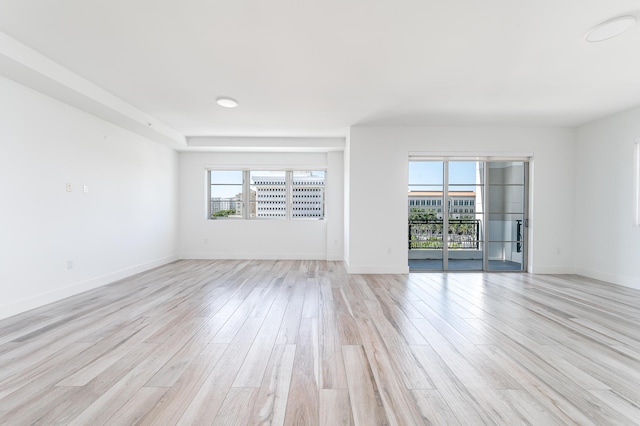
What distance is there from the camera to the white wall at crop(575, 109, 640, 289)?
4312mm

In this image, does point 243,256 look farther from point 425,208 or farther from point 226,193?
point 425,208

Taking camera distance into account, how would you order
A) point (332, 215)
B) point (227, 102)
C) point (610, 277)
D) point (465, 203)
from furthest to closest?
point (332, 215) → point (465, 203) → point (610, 277) → point (227, 102)

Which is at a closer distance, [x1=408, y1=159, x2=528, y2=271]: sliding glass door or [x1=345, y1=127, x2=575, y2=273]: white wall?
[x1=345, y1=127, x2=575, y2=273]: white wall

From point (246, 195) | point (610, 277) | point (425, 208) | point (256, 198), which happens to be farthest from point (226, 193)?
point (610, 277)

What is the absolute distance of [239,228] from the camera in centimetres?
671

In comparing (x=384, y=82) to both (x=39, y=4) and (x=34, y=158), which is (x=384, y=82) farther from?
(x=34, y=158)

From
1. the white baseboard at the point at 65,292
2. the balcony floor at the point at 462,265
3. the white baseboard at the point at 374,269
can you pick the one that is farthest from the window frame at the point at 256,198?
the balcony floor at the point at 462,265

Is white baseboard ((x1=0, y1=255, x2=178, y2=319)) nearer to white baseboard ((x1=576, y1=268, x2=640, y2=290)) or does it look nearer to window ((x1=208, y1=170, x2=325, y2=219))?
window ((x1=208, y1=170, x2=325, y2=219))

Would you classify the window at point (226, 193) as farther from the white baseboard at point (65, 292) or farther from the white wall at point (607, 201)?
the white wall at point (607, 201)

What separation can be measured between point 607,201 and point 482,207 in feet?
5.80

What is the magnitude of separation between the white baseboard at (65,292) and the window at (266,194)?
2196mm

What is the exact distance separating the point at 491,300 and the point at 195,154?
21.0ft

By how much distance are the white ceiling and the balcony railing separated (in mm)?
2148

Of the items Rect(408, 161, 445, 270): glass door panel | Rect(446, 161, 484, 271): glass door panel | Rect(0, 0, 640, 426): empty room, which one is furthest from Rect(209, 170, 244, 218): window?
Rect(446, 161, 484, 271): glass door panel
